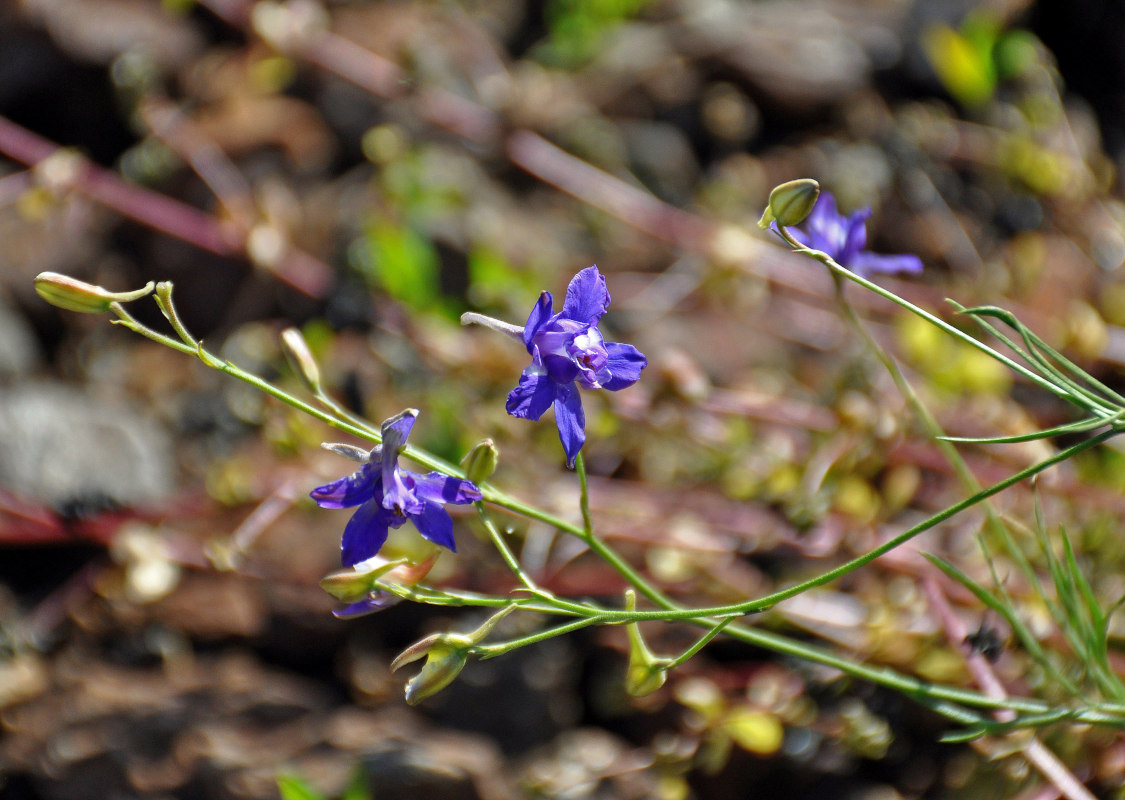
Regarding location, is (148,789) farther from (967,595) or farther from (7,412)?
(967,595)

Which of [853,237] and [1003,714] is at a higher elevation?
[853,237]

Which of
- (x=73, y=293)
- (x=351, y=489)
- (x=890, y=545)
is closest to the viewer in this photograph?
(x=890, y=545)

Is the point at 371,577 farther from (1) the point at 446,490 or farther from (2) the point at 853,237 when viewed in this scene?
(2) the point at 853,237

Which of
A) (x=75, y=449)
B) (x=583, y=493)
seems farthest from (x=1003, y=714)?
(x=75, y=449)

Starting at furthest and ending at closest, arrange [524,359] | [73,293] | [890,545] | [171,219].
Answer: [171,219] → [524,359] → [73,293] → [890,545]

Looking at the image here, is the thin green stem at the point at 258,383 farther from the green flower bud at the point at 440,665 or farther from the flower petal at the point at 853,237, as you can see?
the flower petal at the point at 853,237

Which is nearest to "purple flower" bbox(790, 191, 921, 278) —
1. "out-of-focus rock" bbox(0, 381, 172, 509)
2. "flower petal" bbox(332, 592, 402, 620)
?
"flower petal" bbox(332, 592, 402, 620)

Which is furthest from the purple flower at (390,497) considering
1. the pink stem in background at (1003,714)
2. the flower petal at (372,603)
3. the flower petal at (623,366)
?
the pink stem in background at (1003,714)
